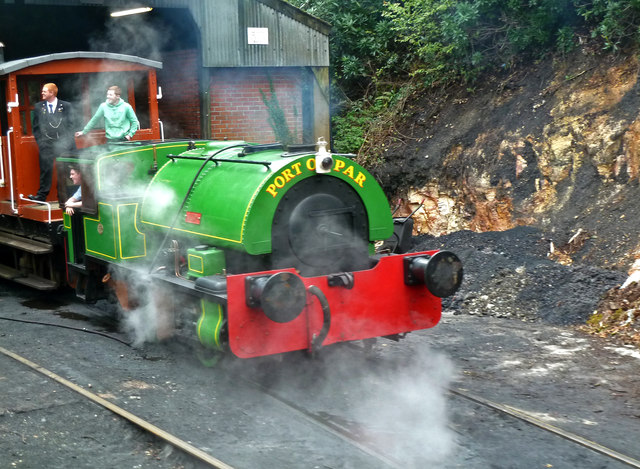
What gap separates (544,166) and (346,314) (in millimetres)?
4606

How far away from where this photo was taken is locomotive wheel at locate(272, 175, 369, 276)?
18.9 ft

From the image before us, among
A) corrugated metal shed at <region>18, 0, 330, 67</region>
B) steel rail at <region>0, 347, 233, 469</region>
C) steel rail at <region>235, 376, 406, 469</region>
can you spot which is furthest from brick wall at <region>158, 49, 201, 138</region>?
steel rail at <region>235, 376, 406, 469</region>

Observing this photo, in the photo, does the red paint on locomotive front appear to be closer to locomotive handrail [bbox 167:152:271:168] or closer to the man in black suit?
locomotive handrail [bbox 167:152:271:168]

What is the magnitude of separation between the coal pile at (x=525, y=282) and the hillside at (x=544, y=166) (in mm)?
22

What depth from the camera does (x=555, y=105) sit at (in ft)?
31.7

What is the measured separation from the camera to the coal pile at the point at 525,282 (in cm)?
738

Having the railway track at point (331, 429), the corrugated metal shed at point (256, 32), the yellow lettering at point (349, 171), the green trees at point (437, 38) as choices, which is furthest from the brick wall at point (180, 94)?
the railway track at point (331, 429)

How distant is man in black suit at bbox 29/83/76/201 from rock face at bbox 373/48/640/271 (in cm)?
451

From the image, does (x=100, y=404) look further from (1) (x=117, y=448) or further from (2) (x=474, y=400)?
(2) (x=474, y=400)

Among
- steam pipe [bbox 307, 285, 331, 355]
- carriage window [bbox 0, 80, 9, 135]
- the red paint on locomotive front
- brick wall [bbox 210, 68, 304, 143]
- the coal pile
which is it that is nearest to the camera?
the red paint on locomotive front

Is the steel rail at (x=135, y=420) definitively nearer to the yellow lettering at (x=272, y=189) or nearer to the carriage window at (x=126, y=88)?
the yellow lettering at (x=272, y=189)

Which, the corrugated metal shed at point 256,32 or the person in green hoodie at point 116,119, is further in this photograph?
the corrugated metal shed at point 256,32

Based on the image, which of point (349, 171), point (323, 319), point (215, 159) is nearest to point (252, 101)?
point (215, 159)

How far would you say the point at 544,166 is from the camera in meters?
9.27
